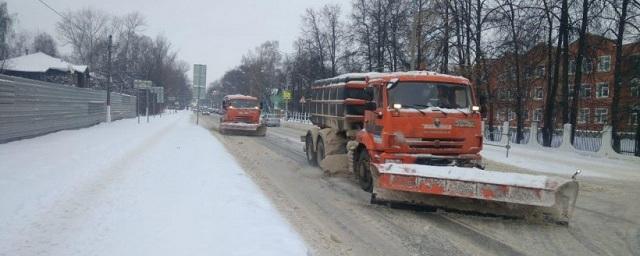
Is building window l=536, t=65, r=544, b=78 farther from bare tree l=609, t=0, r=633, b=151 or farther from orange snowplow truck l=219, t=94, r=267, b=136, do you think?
orange snowplow truck l=219, t=94, r=267, b=136

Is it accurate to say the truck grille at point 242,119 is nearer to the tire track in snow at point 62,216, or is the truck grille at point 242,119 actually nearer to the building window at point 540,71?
the building window at point 540,71

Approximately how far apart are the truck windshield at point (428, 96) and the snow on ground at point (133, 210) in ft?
10.8

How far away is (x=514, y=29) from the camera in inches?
1184

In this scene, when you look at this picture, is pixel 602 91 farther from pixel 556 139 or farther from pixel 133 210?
pixel 133 210

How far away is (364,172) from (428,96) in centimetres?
208

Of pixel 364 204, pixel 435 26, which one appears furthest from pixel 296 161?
pixel 435 26

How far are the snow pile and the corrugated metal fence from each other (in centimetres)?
1398

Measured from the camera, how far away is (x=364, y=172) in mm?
11398

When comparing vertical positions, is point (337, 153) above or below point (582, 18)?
below

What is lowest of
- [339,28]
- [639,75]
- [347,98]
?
[347,98]

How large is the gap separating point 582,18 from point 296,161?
58.9 ft

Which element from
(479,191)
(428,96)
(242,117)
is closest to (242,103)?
(242,117)

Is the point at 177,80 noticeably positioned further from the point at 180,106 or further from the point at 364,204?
the point at 364,204

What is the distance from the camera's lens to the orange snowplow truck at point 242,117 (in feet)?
99.1
